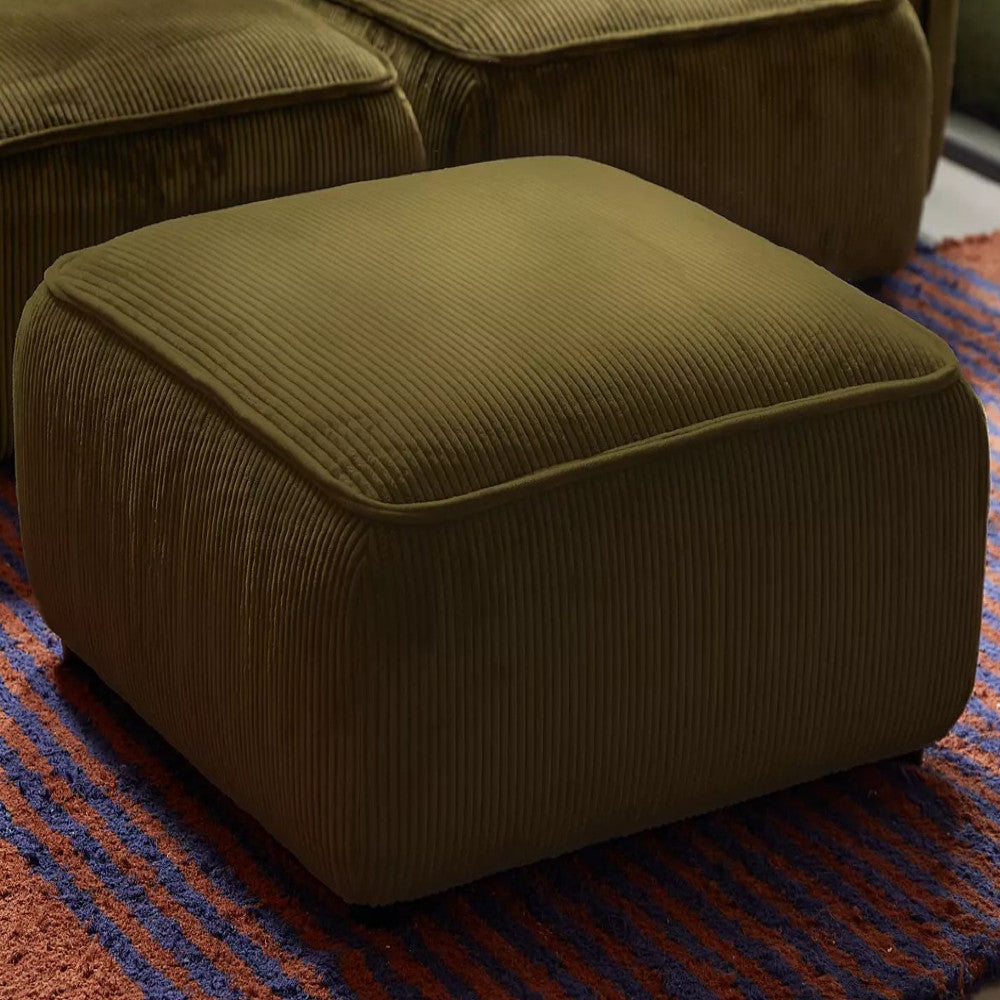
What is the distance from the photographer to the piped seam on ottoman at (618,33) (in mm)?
1808

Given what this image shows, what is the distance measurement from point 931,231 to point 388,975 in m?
1.48

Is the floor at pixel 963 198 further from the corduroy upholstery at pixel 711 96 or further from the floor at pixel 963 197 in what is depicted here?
the corduroy upholstery at pixel 711 96

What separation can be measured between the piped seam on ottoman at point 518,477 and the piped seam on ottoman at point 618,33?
64 centimetres

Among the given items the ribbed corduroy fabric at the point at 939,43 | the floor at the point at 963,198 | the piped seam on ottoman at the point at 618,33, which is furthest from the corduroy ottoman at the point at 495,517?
the floor at the point at 963,198

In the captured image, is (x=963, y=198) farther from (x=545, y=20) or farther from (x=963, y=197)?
(x=545, y=20)

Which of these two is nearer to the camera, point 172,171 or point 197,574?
point 197,574

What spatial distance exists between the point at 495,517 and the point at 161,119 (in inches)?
29.8

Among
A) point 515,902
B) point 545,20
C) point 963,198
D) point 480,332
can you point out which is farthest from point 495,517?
point 963,198

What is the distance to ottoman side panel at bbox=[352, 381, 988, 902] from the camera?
1097mm

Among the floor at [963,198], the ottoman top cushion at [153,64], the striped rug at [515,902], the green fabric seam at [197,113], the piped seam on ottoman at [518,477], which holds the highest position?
the ottoman top cushion at [153,64]

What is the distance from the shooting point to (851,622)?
4.06 feet

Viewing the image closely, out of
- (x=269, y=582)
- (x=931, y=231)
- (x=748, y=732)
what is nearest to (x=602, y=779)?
(x=748, y=732)

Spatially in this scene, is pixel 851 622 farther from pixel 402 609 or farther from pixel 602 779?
pixel 402 609

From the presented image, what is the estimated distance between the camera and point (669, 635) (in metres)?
1.17
